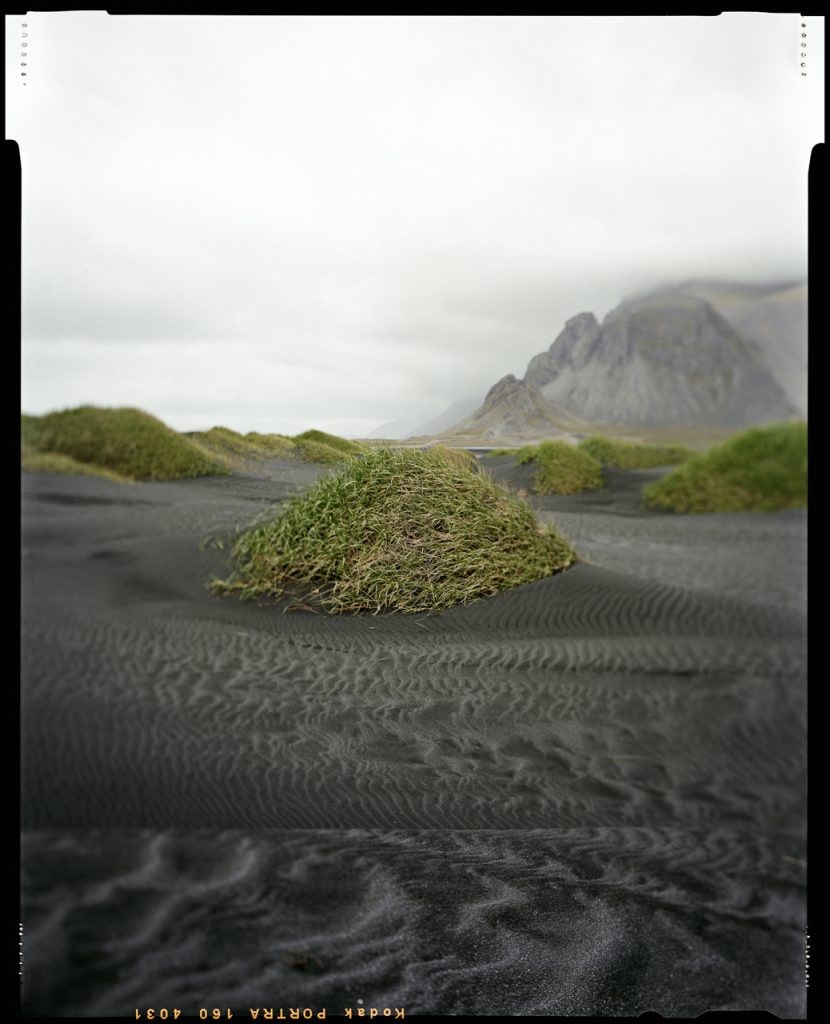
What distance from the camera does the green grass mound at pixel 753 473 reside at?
1731 mm

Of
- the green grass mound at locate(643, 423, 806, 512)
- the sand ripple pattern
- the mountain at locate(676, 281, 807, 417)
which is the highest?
the mountain at locate(676, 281, 807, 417)

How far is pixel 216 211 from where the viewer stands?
1.82 meters

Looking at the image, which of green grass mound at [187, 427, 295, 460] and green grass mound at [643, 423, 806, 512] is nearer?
green grass mound at [643, 423, 806, 512]

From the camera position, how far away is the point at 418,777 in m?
1.82

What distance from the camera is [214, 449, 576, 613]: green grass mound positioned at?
1842mm

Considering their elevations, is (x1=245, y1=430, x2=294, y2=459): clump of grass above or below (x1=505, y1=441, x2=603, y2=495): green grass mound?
above

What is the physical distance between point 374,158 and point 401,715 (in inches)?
52.7

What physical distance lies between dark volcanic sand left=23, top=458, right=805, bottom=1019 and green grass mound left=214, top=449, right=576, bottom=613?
0.19 feet

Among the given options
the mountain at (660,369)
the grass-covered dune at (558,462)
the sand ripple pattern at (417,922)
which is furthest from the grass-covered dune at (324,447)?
the sand ripple pattern at (417,922)

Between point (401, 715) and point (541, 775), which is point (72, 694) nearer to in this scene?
point (401, 715)

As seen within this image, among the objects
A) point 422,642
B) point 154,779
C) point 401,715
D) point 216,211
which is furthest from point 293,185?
point 154,779

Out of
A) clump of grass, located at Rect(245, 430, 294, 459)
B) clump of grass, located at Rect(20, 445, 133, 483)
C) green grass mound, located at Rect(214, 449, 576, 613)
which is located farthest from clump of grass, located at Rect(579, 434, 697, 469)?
clump of grass, located at Rect(20, 445, 133, 483)

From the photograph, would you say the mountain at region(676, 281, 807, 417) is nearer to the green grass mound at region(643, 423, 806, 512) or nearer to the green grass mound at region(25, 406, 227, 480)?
the green grass mound at region(643, 423, 806, 512)

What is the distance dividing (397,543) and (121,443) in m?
0.71
